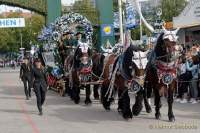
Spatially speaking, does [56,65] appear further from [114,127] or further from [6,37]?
[6,37]

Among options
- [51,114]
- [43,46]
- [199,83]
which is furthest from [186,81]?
[43,46]

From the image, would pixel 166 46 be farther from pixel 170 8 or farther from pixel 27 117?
pixel 170 8

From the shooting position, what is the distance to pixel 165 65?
1238cm

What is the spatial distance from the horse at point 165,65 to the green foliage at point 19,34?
229 ft

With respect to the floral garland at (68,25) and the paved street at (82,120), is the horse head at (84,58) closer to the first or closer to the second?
the paved street at (82,120)

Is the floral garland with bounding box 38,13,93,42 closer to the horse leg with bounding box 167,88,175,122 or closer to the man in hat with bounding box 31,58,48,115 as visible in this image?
the man in hat with bounding box 31,58,48,115

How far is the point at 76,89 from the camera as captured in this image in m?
17.2

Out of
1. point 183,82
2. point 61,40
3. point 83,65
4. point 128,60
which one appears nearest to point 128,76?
point 128,60

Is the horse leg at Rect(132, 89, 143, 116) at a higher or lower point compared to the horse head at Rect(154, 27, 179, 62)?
lower

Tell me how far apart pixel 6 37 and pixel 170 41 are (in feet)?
257

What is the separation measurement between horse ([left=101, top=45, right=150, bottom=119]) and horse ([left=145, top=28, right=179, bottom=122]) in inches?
14.0

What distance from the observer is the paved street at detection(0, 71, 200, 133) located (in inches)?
459

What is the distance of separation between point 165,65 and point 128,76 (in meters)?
0.95

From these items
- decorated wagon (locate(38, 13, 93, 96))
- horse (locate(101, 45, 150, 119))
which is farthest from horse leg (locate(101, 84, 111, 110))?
decorated wagon (locate(38, 13, 93, 96))
